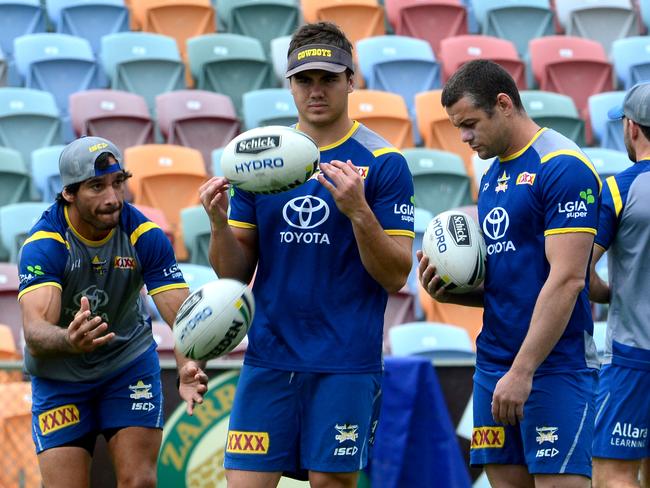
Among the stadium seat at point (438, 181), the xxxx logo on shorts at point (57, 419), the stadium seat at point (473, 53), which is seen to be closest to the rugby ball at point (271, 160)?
the xxxx logo on shorts at point (57, 419)

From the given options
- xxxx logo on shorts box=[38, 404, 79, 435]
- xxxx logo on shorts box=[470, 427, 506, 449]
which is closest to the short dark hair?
xxxx logo on shorts box=[470, 427, 506, 449]

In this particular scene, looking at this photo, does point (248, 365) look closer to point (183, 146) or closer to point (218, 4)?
point (183, 146)

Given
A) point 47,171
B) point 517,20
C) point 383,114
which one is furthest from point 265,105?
point 517,20

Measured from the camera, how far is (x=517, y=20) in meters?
12.1

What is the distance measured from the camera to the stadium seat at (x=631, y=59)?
36.7ft

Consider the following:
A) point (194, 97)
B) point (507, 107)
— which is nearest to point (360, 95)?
point (194, 97)

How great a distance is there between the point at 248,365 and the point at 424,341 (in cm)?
334

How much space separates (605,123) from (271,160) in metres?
7.11

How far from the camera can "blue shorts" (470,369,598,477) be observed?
13.3 ft

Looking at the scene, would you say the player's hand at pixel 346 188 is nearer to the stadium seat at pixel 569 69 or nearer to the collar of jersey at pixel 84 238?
the collar of jersey at pixel 84 238

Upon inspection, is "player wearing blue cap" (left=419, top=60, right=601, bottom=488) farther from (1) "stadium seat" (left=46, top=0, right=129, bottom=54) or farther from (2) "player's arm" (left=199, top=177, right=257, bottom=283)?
(1) "stadium seat" (left=46, top=0, right=129, bottom=54)

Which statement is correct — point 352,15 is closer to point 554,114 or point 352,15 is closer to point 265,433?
point 554,114

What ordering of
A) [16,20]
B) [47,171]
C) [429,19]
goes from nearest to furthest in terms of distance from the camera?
[47,171]
[16,20]
[429,19]

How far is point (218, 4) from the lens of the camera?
12.2m
